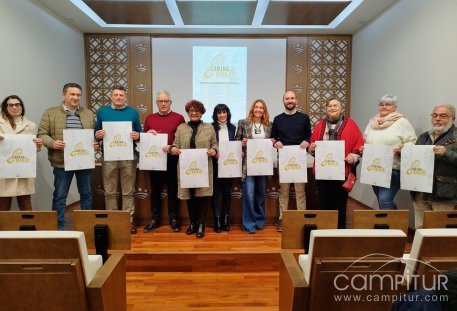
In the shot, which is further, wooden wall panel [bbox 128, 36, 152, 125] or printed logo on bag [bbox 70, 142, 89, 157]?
wooden wall panel [bbox 128, 36, 152, 125]

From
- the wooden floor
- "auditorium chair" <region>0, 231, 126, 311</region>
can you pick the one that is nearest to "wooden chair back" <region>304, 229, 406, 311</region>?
"auditorium chair" <region>0, 231, 126, 311</region>

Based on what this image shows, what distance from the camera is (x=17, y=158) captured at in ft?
9.44

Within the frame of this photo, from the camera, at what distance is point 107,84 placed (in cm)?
562

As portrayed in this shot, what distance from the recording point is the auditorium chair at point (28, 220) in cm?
192

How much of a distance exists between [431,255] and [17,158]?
3.17 m

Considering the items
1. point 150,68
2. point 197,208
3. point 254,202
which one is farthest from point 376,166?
point 150,68

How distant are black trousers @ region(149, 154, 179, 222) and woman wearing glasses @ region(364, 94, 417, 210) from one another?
2.06 m

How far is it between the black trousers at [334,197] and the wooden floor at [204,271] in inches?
25.8

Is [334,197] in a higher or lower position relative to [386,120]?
lower

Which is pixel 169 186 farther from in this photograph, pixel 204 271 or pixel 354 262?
pixel 354 262

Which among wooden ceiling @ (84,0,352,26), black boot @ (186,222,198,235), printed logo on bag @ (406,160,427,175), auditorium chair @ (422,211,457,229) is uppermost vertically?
wooden ceiling @ (84,0,352,26)

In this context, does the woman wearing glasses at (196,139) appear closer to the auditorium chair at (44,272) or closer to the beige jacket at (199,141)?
the beige jacket at (199,141)

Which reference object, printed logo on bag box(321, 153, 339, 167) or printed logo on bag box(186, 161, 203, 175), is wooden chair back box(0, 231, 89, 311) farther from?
printed logo on bag box(321, 153, 339, 167)

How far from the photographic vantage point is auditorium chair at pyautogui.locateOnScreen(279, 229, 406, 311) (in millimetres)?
1338
